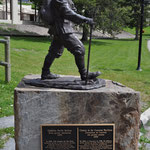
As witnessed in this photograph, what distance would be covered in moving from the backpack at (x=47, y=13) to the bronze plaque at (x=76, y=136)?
5.09 feet

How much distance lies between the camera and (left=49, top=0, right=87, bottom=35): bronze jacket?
3475 mm

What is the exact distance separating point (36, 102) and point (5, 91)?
363cm

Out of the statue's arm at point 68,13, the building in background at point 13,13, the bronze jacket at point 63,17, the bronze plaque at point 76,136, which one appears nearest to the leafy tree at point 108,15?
the building in background at point 13,13

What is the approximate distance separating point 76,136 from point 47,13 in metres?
1.86

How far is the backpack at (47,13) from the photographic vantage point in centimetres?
356

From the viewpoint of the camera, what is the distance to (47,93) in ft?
11.3

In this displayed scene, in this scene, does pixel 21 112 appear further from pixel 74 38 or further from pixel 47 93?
pixel 74 38

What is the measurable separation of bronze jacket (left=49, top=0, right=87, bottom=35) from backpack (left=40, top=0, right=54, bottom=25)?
0.18ft

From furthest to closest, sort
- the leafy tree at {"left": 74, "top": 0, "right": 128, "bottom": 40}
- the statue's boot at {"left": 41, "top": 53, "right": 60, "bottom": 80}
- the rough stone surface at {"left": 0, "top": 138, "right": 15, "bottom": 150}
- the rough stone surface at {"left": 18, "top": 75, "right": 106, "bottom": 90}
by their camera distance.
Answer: the leafy tree at {"left": 74, "top": 0, "right": 128, "bottom": 40} < the rough stone surface at {"left": 0, "top": 138, "right": 15, "bottom": 150} < the statue's boot at {"left": 41, "top": 53, "right": 60, "bottom": 80} < the rough stone surface at {"left": 18, "top": 75, "right": 106, "bottom": 90}

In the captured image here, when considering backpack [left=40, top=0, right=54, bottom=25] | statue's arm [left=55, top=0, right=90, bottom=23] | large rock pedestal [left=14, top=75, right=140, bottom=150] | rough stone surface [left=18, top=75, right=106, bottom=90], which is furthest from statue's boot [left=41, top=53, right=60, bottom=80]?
statue's arm [left=55, top=0, right=90, bottom=23]

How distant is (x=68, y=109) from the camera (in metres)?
3.51

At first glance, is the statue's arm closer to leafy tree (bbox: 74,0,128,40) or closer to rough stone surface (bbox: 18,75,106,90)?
rough stone surface (bbox: 18,75,106,90)

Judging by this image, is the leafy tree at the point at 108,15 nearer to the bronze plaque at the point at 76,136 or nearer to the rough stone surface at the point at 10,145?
the rough stone surface at the point at 10,145

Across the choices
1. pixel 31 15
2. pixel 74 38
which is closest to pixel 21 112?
pixel 74 38
